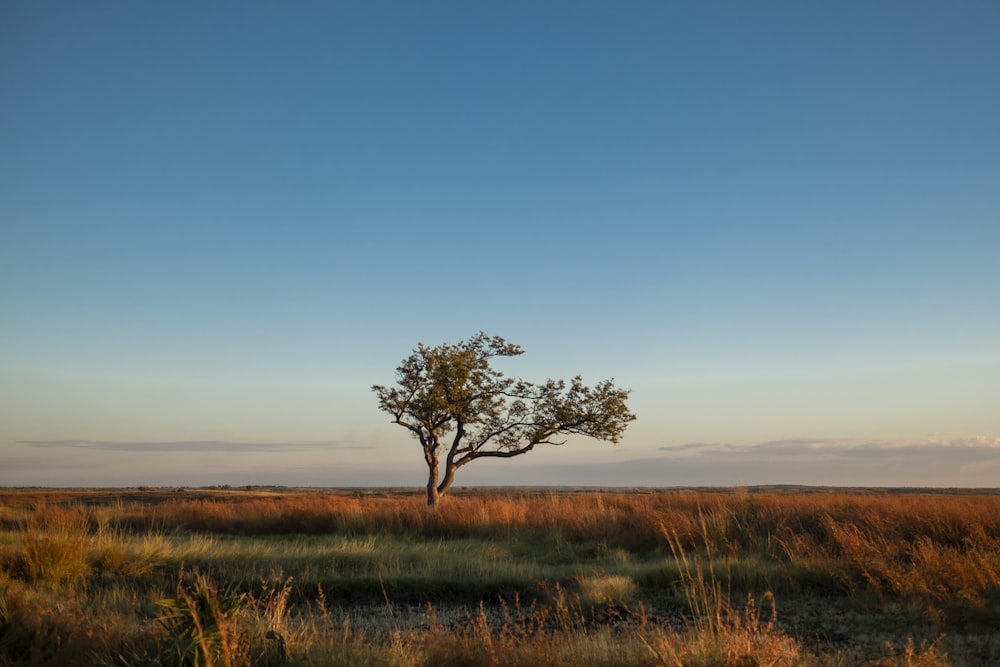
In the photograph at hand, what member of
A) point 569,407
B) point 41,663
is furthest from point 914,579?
point 569,407

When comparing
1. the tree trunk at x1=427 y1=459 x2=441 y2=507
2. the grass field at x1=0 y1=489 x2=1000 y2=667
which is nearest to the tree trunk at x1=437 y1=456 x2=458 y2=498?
the tree trunk at x1=427 y1=459 x2=441 y2=507

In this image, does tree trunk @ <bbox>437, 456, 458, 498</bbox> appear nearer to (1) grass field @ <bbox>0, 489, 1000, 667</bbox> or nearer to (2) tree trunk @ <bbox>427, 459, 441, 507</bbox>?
(2) tree trunk @ <bbox>427, 459, 441, 507</bbox>

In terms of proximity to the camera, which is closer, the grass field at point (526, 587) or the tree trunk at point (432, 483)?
the grass field at point (526, 587)

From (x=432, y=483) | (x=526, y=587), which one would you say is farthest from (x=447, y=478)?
(x=526, y=587)

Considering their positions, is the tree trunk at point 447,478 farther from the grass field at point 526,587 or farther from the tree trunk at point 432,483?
the grass field at point 526,587

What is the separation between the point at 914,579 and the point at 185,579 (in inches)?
398

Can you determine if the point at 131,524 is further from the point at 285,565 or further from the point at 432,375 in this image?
the point at 432,375

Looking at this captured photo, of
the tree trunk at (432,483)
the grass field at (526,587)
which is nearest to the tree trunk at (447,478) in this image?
the tree trunk at (432,483)

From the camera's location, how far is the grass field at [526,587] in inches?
209

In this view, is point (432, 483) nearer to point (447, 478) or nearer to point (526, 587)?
point (447, 478)

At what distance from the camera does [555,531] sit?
1589 centimetres

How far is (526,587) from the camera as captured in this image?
10.0 metres

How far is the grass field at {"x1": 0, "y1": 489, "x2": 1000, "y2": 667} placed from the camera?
5.32m

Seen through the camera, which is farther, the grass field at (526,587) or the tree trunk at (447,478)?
the tree trunk at (447,478)
